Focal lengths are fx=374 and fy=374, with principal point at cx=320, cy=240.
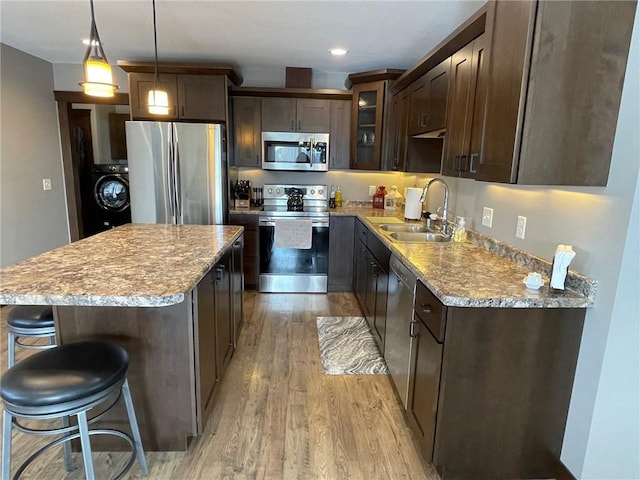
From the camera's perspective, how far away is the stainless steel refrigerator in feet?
11.8

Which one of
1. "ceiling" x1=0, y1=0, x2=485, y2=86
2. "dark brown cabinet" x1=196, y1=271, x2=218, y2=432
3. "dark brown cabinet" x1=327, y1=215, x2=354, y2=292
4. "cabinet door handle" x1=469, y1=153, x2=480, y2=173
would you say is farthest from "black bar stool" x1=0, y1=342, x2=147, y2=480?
"dark brown cabinet" x1=327, y1=215, x2=354, y2=292

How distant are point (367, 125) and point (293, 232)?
1.42m

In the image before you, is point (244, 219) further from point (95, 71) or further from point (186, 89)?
point (95, 71)

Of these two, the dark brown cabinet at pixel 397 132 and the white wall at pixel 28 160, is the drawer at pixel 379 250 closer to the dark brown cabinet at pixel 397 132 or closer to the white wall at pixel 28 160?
the dark brown cabinet at pixel 397 132

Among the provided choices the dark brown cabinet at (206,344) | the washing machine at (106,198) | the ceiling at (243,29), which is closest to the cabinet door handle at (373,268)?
the dark brown cabinet at (206,344)

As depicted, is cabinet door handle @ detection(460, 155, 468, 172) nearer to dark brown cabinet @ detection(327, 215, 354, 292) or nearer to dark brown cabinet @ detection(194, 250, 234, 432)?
dark brown cabinet @ detection(194, 250, 234, 432)

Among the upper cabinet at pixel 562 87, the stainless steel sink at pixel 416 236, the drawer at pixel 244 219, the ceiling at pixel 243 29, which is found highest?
the ceiling at pixel 243 29

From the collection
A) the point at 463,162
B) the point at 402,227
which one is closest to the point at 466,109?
the point at 463,162

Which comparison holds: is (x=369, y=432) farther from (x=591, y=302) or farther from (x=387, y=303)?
(x=591, y=302)

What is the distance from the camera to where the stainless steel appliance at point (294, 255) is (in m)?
4.00

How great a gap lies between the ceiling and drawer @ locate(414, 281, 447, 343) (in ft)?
5.99

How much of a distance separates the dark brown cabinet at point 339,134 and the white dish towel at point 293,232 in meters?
0.85

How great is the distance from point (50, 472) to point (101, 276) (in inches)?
38.7

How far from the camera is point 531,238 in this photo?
1.96 metres
